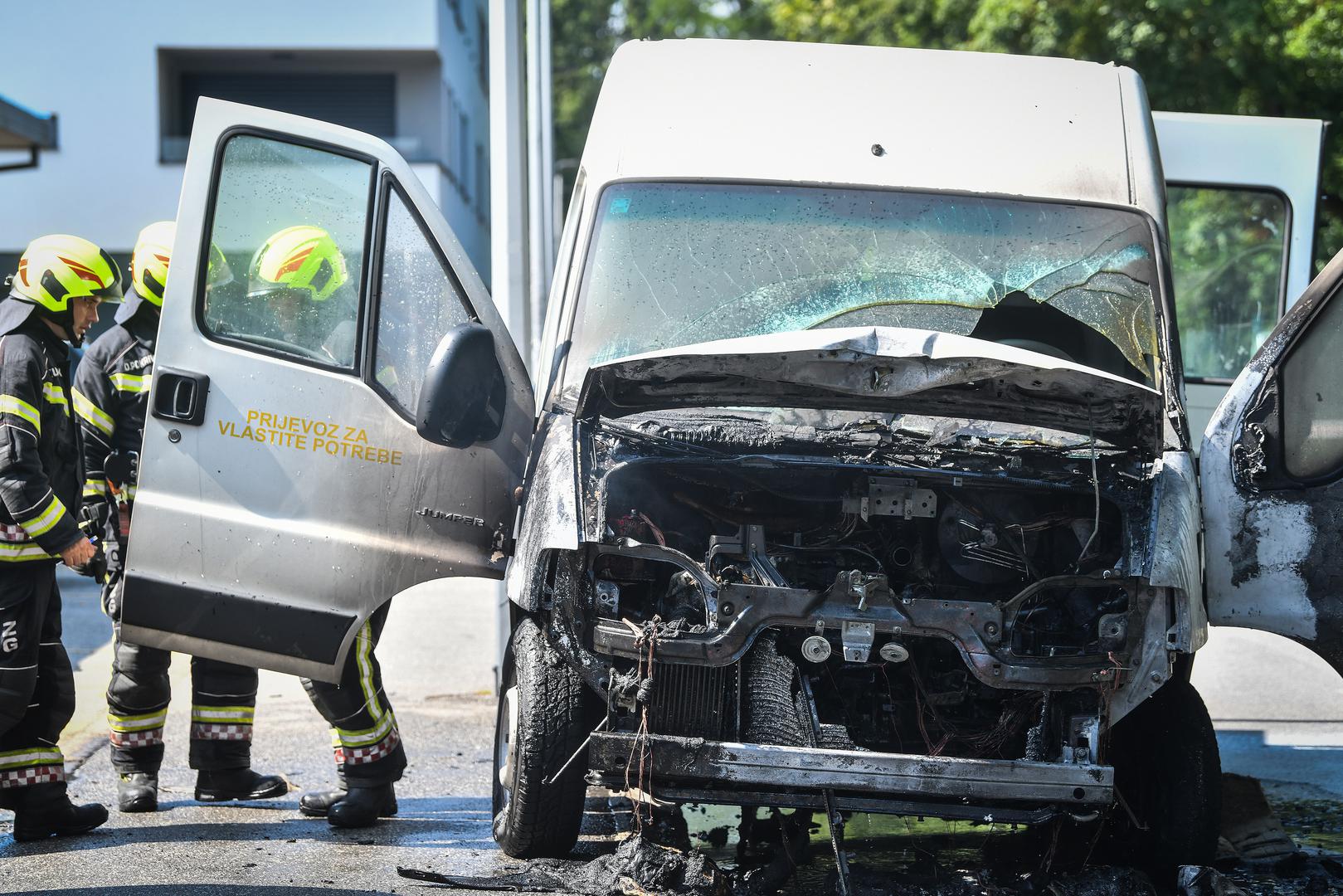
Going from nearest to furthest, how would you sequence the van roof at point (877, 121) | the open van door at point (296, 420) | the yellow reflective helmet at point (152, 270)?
1. the open van door at point (296, 420)
2. the van roof at point (877, 121)
3. the yellow reflective helmet at point (152, 270)

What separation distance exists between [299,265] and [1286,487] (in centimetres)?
303

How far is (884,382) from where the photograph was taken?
4309mm

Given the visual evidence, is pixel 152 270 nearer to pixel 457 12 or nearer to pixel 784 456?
pixel 784 456

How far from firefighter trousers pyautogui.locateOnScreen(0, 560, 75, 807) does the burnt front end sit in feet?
6.06

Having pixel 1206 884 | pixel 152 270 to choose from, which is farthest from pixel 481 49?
pixel 1206 884

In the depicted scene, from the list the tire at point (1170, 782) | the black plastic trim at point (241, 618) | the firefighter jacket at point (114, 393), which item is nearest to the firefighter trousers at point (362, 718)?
the black plastic trim at point (241, 618)

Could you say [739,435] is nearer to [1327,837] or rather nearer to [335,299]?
[335,299]

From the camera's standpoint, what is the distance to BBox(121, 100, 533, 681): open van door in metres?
4.88

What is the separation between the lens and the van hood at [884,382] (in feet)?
13.7

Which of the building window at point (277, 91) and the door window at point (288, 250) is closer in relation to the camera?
the door window at point (288, 250)

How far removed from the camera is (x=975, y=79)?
5.70m

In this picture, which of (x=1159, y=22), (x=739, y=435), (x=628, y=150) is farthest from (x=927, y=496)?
(x=1159, y=22)

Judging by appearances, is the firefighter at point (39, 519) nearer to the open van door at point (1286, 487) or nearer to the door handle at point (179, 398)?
the door handle at point (179, 398)

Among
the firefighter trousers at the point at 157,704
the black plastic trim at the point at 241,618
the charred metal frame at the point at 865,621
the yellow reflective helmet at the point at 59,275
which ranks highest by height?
the yellow reflective helmet at the point at 59,275
